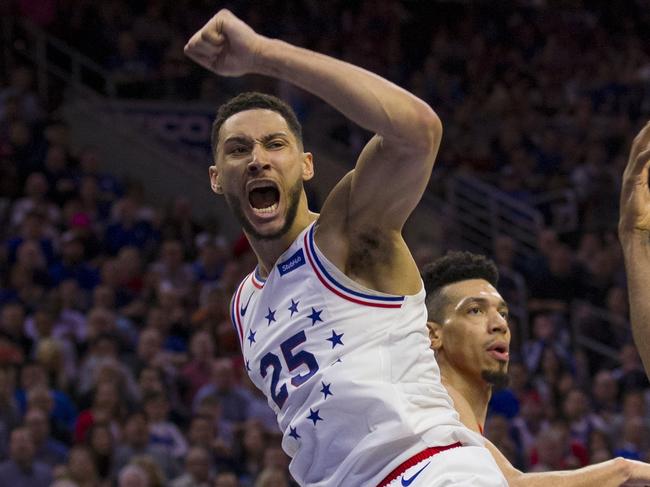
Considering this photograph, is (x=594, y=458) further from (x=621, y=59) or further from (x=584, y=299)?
(x=621, y=59)

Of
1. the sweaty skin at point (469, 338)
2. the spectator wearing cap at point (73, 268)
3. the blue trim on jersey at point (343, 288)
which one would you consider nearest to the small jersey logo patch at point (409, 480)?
the blue trim on jersey at point (343, 288)

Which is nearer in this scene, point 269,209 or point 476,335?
point 269,209

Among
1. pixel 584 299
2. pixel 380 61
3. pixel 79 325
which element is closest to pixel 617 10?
pixel 380 61

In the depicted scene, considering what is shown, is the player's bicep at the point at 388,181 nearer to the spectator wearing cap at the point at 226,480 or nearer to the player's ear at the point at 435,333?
the player's ear at the point at 435,333

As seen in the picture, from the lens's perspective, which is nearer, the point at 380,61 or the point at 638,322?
the point at 638,322

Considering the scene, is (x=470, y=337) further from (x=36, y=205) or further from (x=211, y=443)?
(x=36, y=205)

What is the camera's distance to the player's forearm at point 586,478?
449 cm

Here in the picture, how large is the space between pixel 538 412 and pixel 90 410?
356 cm

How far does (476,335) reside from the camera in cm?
492

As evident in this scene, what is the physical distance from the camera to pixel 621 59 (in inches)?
705

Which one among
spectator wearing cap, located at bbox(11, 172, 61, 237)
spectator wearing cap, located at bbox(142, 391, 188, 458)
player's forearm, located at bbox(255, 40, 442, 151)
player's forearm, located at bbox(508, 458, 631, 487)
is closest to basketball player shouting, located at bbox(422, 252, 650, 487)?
player's forearm, located at bbox(508, 458, 631, 487)

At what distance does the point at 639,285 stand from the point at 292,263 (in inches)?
51.8

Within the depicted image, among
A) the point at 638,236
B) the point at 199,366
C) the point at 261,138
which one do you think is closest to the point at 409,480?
the point at 261,138

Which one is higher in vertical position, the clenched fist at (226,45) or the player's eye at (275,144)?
the clenched fist at (226,45)
